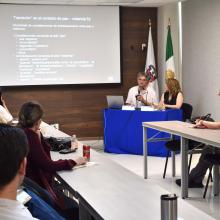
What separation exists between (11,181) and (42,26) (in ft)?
22.2

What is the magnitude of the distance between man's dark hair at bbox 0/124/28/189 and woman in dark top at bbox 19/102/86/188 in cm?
156

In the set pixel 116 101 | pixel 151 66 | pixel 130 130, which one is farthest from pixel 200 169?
pixel 151 66

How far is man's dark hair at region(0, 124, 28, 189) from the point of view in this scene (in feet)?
4.29

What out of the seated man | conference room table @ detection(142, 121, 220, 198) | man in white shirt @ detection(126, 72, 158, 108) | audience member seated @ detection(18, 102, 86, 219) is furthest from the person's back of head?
audience member seated @ detection(18, 102, 86, 219)

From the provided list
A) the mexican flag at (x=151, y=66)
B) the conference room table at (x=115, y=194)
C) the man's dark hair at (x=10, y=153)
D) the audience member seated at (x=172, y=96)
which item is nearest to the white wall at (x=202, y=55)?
the mexican flag at (x=151, y=66)

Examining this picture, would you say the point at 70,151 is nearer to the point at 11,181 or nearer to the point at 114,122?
the point at 11,181

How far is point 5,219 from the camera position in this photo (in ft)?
4.12

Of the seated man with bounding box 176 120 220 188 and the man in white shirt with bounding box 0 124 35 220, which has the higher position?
the man in white shirt with bounding box 0 124 35 220

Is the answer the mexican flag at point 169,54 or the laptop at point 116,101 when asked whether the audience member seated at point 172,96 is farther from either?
the mexican flag at point 169,54

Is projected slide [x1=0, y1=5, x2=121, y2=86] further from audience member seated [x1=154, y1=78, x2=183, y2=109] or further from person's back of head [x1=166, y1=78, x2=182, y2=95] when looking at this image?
person's back of head [x1=166, y1=78, x2=182, y2=95]

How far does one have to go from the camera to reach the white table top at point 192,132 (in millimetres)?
4031

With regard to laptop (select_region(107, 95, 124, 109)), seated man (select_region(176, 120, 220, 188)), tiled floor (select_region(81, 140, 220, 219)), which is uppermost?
laptop (select_region(107, 95, 124, 109))

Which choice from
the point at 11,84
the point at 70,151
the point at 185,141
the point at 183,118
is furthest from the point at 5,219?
the point at 11,84

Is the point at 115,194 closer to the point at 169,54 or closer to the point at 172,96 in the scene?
the point at 172,96
